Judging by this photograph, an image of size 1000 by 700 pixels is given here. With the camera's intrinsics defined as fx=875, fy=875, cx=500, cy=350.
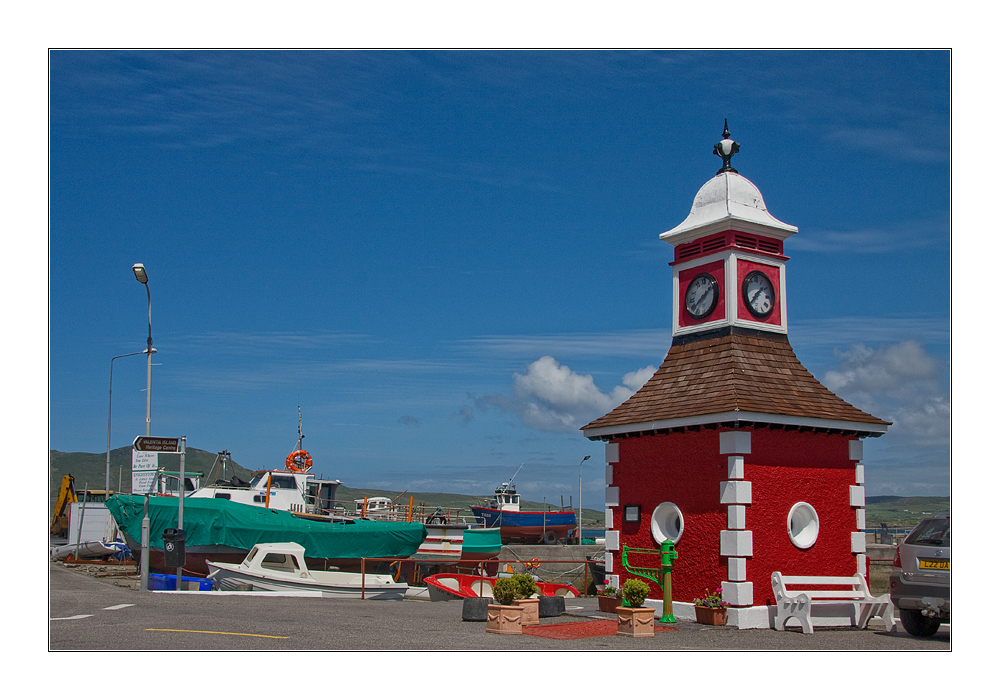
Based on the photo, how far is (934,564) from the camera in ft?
44.9

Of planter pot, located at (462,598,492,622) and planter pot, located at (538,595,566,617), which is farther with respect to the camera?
planter pot, located at (538,595,566,617)

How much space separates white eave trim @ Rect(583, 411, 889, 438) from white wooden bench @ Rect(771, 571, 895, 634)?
2.81 metres

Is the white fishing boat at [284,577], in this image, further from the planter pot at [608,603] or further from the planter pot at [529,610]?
the planter pot at [529,610]

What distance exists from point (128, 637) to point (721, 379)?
11.4 meters

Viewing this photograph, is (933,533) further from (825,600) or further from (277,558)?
(277,558)

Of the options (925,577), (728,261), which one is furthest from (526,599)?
(728,261)

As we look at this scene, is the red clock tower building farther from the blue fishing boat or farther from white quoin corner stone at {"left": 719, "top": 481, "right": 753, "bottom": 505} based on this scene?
the blue fishing boat

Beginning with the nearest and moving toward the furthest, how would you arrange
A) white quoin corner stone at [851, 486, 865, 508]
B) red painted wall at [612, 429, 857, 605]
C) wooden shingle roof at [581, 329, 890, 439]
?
1. red painted wall at [612, 429, 857, 605]
2. wooden shingle roof at [581, 329, 890, 439]
3. white quoin corner stone at [851, 486, 865, 508]

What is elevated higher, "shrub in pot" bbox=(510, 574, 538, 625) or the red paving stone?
"shrub in pot" bbox=(510, 574, 538, 625)

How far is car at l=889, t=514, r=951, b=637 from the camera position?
13602 millimetres

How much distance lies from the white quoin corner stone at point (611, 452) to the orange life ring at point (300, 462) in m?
23.0

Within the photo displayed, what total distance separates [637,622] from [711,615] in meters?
2.24

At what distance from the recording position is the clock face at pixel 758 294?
731 inches

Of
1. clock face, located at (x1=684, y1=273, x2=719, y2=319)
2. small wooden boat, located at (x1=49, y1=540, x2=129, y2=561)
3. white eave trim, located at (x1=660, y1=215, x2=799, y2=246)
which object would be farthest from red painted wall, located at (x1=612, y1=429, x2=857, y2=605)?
small wooden boat, located at (x1=49, y1=540, x2=129, y2=561)
